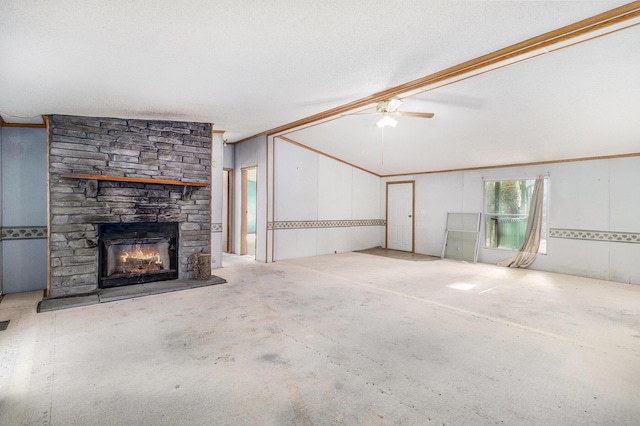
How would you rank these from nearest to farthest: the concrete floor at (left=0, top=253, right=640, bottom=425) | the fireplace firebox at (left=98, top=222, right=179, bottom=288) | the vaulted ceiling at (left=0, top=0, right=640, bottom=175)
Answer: the concrete floor at (left=0, top=253, right=640, bottom=425) → the vaulted ceiling at (left=0, top=0, right=640, bottom=175) → the fireplace firebox at (left=98, top=222, right=179, bottom=288)

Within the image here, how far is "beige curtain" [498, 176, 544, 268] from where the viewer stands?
5.98 m

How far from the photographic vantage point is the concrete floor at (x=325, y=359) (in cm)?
188

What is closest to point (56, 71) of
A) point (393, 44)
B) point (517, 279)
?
point (393, 44)

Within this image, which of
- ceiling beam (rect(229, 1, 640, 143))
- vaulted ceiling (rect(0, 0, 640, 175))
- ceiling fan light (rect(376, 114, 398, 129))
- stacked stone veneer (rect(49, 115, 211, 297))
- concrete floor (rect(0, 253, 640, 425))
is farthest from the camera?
stacked stone veneer (rect(49, 115, 211, 297))

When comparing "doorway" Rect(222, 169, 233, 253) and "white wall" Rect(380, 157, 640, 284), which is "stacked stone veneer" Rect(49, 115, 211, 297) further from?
"white wall" Rect(380, 157, 640, 284)

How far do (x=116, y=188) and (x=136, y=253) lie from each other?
3.14 ft

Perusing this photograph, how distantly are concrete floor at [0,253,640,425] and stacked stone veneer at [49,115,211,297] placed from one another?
69cm

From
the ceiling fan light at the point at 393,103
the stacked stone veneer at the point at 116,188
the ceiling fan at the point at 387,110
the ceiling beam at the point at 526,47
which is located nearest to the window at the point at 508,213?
the ceiling fan at the point at 387,110

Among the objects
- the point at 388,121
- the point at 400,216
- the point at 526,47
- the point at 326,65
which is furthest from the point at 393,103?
the point at 400,216

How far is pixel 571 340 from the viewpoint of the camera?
2889 millimetres

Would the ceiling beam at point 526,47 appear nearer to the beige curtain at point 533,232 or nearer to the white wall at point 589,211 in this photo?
the white wall at point 589,211

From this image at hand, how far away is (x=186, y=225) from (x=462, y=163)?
5572mm

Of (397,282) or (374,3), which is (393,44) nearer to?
(374,3)

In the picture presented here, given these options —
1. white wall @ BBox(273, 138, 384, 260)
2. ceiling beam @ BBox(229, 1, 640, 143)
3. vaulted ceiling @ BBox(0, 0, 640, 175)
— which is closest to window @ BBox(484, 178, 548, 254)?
vaulted ceiling @ BBox(0, 0, 640, 175)
